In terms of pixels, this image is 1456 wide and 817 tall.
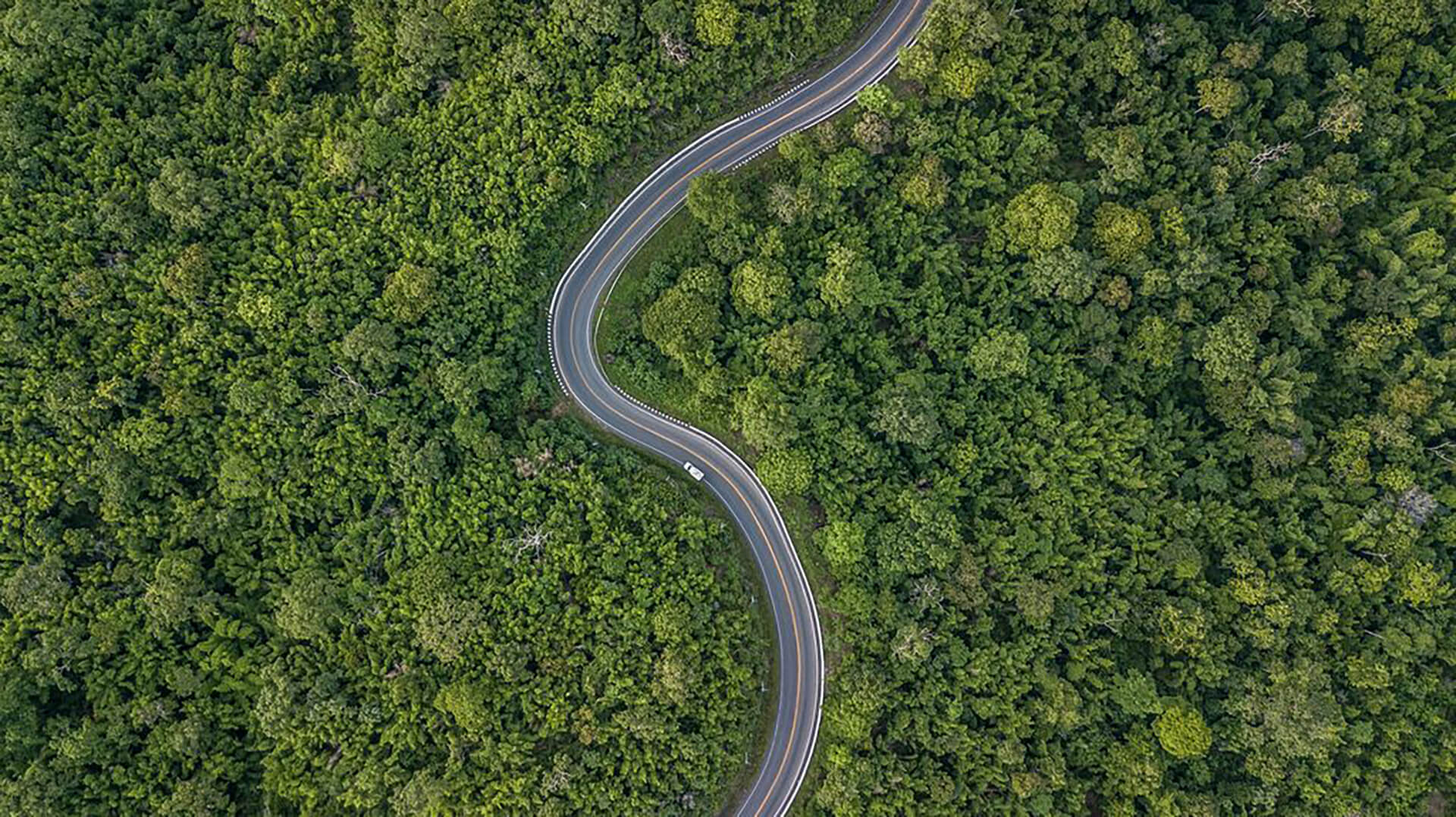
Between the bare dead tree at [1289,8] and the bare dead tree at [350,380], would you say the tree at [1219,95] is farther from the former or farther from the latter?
the bare dead tree at [350,380]

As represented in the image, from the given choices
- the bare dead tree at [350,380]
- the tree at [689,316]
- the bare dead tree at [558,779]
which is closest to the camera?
the bare dead tree at [558,779]

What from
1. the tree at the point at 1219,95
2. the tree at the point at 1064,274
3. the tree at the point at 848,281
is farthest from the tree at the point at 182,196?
the tree at the point at 1219,95

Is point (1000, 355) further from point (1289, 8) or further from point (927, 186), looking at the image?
point (1289, 8)

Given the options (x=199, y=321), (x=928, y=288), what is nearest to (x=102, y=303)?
(x=199, y=321)

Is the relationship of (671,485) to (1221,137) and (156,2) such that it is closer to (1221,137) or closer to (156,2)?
(1221,137)

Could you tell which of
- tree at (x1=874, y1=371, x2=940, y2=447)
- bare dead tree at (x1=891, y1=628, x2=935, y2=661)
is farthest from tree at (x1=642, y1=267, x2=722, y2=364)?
bare dead tree at (x1=891, y1=628, x2=935, y2=661)

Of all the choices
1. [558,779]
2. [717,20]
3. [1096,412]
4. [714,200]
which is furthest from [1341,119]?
[558,779]
